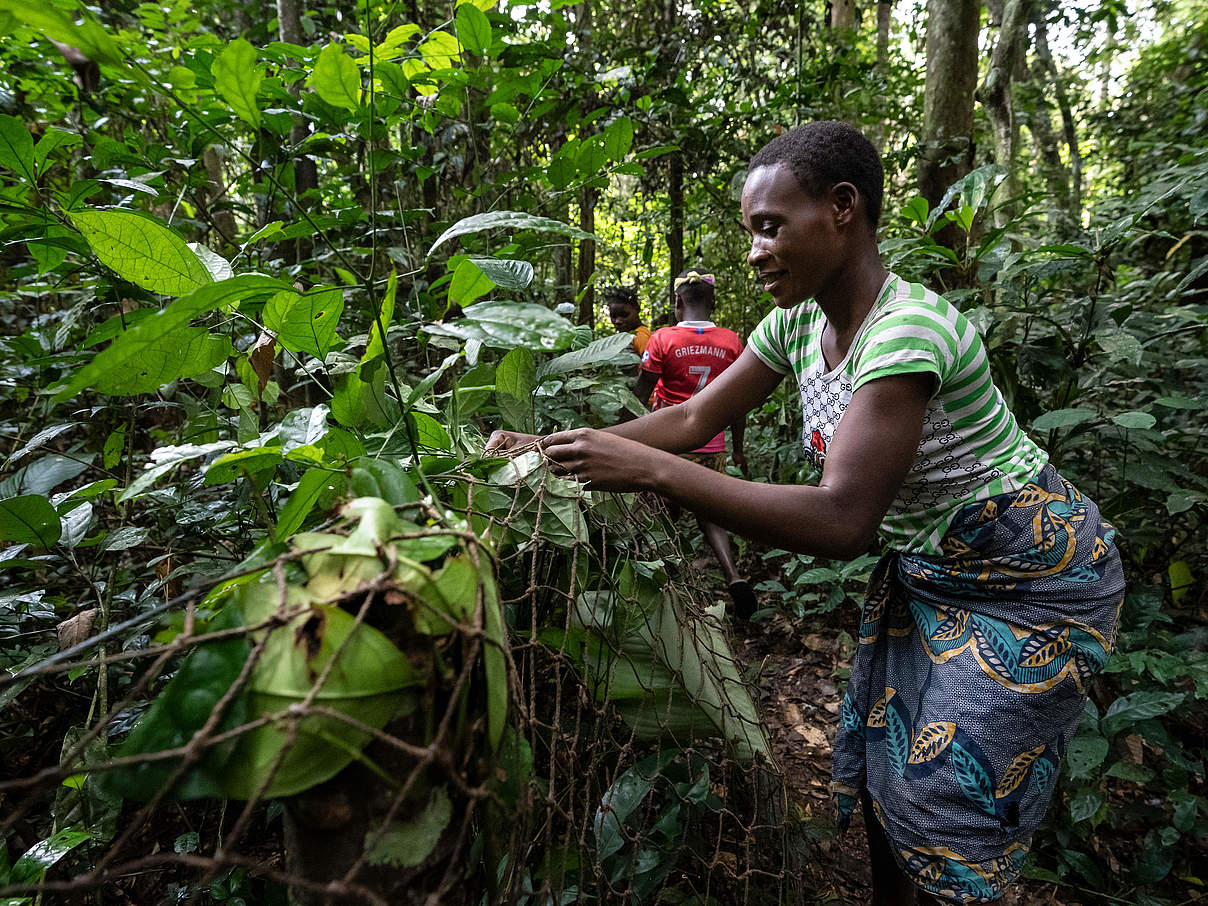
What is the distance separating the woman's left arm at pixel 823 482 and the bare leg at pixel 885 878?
2.54 ft

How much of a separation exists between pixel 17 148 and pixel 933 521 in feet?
5.45

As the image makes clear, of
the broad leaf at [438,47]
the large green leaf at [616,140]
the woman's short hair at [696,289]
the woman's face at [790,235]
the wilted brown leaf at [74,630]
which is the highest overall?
the broad leaf at [438,47]

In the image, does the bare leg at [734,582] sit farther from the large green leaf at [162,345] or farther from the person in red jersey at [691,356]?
the large green leaf at [162,345]

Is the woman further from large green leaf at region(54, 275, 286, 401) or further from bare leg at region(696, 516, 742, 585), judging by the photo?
bare leg at region(696, 516, 742, 585)

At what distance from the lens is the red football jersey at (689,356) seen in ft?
11.1

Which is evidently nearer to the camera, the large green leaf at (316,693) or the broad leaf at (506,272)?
the large green leaf at (316,693)

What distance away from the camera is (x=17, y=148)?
3.40ft

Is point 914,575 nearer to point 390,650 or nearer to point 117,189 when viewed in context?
point 390,650

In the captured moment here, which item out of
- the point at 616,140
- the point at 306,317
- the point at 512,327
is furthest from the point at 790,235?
the point at 306,317

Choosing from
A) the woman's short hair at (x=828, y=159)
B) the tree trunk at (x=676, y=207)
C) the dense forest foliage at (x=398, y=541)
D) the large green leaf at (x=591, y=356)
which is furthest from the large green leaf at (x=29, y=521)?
the tree trunk at (x=676, y=207)

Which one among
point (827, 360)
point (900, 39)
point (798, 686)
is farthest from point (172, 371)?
point (900, 39)

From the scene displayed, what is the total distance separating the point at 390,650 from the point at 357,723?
0.16 feet

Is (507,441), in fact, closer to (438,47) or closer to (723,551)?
(438,47)

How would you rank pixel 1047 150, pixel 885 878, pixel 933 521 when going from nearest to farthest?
1. pixel 933 521
2. pixel 885 878
3. pixel 1047 150
